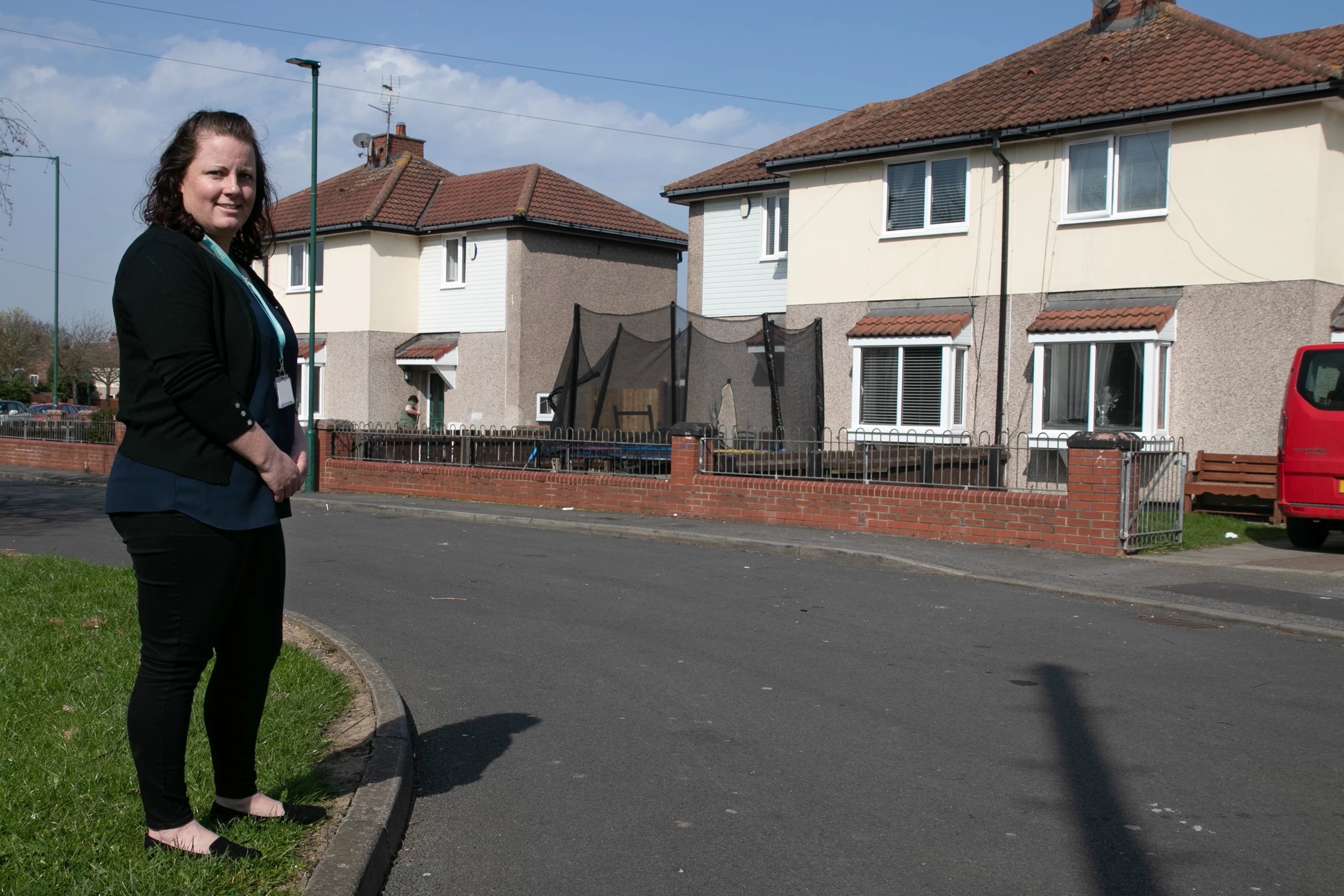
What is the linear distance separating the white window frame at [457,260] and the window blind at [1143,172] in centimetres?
1715

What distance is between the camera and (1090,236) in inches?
680

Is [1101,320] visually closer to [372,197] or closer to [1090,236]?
[1090,236]

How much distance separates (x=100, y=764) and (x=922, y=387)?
52.0 ft

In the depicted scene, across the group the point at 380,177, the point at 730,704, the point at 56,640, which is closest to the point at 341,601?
the point at 56,640

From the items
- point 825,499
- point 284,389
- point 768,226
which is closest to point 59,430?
point 768,226

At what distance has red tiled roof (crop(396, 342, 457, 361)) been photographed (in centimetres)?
2928

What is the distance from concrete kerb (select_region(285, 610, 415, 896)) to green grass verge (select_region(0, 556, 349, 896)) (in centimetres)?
13

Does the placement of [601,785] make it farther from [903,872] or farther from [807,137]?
[807,137]

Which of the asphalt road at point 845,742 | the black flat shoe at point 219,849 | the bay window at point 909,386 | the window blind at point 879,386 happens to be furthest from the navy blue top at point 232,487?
the window blind at point 879,386

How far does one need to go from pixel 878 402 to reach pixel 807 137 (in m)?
6.58

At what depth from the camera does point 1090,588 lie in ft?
31.8

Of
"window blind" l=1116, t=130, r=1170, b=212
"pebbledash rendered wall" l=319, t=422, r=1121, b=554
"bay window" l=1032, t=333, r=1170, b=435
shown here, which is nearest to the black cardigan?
"pebbledash rendered wall" l=319, t=422, r=1121, b=554

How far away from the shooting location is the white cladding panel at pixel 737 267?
22828 millimetres

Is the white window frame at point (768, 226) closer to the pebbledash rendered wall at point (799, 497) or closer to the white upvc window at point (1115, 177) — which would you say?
the white upvc window at point (1115, 177)
